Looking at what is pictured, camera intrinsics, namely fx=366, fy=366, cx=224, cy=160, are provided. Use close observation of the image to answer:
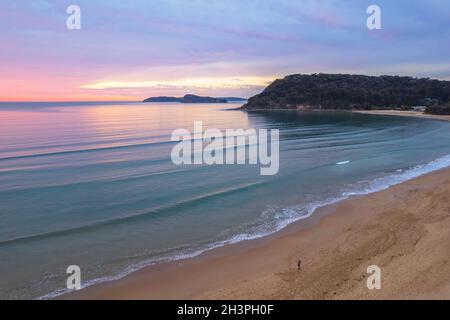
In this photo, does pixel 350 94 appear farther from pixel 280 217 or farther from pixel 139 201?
pixel 139 201

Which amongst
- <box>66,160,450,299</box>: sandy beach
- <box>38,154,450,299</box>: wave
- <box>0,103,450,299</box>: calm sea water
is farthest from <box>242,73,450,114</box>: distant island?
<box>66,160,450,299</box>: sandy beach

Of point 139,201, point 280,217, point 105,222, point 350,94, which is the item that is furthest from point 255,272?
point 350,94

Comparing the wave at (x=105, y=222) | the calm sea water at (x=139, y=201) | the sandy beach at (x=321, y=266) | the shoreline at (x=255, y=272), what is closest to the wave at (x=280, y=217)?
the calm sea water at (x=139, y=201)

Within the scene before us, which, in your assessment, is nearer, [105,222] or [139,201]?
[105,222]

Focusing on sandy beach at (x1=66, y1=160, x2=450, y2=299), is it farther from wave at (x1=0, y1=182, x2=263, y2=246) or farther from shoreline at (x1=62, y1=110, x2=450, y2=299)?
wave at (x1=0, y1=182, x2=263, y2=246)

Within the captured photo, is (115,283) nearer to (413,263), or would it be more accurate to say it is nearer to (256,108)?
(413,263)
